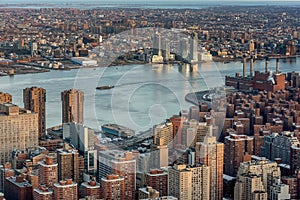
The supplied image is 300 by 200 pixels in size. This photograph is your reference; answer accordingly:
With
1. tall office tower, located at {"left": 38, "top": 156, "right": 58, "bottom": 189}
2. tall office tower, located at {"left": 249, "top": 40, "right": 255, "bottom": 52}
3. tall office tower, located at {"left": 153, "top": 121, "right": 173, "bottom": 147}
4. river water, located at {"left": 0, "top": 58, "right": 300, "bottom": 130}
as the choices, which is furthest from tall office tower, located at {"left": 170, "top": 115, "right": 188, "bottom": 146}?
tall office tower, located at {"left": 249, "top": 40, "right": 255, "bottom": 52}

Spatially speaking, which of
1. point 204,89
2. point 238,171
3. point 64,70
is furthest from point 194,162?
point 64,70

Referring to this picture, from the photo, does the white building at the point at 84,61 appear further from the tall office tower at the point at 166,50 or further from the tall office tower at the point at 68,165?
the tall office tower at the point at 68,165

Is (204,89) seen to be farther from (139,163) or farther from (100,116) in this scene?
(139,163)

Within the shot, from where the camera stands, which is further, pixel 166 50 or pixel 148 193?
pixel 166 50

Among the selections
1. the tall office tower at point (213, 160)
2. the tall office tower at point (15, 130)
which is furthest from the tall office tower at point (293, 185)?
the tall office tower at point (15, 130)

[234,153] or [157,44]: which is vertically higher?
A: [157,44]

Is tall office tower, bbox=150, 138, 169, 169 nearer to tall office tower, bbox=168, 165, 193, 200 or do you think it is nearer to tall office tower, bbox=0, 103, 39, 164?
tall office tower, bbox=168, 165, 193, 200

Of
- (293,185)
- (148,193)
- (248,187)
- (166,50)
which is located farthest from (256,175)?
(166,50)

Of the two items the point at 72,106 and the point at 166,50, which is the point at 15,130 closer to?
the point at 72,106
